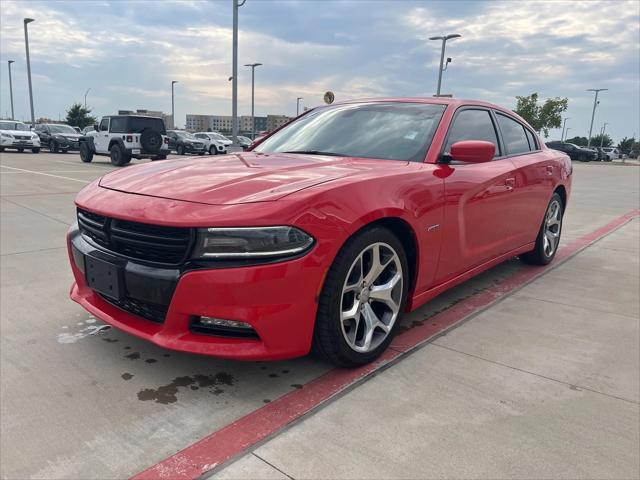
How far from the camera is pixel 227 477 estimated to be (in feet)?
5.97

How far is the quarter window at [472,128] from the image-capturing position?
3.38m

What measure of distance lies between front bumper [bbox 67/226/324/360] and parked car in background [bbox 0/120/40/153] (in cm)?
2363

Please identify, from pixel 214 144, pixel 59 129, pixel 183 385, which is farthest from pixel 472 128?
pixel 59 129

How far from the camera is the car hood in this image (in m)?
2.30

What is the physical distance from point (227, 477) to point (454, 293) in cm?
264

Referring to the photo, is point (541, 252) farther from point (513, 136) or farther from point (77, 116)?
point (77, 116)

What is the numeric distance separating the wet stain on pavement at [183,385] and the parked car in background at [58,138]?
23928 mm

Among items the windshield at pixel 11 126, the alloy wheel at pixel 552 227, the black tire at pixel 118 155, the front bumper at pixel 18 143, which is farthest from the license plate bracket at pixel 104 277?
the windshield at pixel 11 126

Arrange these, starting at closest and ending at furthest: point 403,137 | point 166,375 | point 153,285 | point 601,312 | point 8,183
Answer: point 153,285, point 166,375, point 403,137, point 601,312, point 8,183

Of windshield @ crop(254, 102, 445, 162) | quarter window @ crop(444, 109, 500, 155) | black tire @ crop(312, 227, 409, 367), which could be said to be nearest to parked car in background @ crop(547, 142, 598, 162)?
quarter window @ crop(444, 109, 500, 155)

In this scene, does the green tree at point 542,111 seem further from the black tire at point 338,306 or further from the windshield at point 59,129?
the black tire at point 338,306

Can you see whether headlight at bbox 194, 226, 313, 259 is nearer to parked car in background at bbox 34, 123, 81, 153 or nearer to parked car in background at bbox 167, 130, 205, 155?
parked car in background at bbox 34, 123, 81, 153

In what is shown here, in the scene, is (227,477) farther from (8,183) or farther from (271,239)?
(8,183)

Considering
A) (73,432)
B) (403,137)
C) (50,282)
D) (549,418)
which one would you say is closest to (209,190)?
(73,432)
